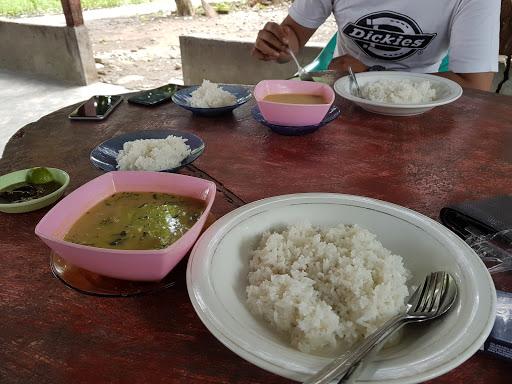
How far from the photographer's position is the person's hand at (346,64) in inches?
96.5

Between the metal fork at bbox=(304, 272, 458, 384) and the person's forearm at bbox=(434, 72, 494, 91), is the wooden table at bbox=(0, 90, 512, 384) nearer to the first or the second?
the metal fork at bbox=(304, 272, 458, 384)

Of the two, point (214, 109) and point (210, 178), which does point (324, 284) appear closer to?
point (210, 178)

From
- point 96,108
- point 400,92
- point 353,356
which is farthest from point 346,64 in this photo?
point 353,356

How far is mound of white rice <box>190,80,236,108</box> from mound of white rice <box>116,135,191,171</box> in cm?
47

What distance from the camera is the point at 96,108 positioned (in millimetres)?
1900

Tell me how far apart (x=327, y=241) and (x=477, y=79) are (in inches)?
73.4

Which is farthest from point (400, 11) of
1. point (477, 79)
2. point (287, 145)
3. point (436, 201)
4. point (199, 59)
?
point (199, 59)

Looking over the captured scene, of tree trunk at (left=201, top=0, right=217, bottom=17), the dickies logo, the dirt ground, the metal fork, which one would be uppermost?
the dickies logo

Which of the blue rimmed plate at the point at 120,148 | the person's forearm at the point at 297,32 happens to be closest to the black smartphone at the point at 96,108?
the blue rimmed plate at the point at 120,148

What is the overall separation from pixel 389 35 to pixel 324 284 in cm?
194

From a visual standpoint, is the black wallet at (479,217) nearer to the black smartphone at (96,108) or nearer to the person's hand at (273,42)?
the black smartphone at (96,108)

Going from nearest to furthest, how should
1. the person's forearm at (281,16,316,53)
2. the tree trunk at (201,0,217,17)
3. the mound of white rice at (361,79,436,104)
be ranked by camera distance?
the mound of white rice at (361,79,436,104), the person's forearm at (281,16,316,53), the tree trunk at (201,0,217,17)

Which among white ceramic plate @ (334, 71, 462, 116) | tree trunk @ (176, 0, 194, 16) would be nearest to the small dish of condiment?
white ceramic plate @ (334, 71, 462, 116)

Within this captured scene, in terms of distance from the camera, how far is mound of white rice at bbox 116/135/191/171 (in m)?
1.24
